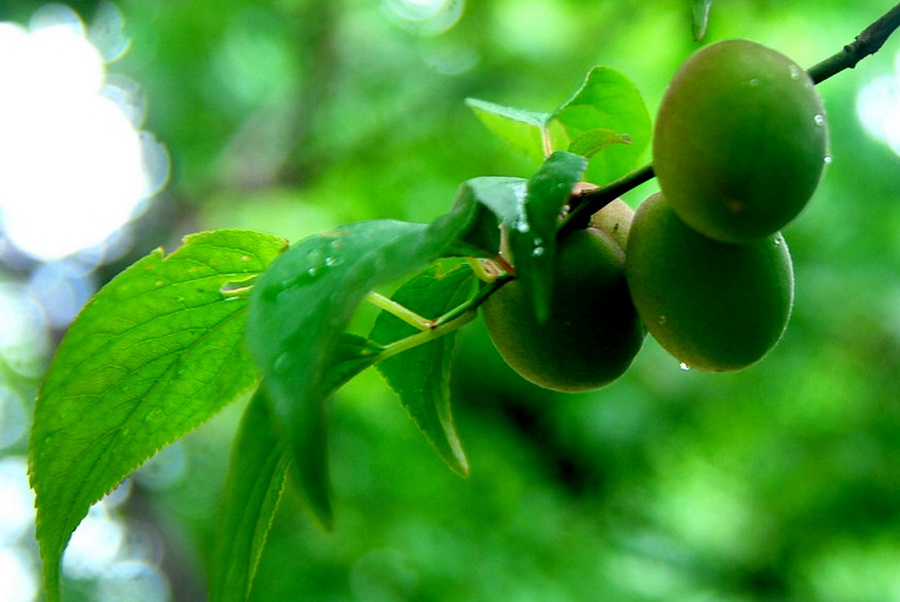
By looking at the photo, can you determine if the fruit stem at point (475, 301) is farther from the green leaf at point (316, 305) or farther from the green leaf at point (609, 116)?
the green leaf at point (609, 116)

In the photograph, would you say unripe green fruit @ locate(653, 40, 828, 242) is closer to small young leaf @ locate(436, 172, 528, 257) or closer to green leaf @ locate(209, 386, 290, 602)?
small young leaf @ locate(436, 172, 528, 257)

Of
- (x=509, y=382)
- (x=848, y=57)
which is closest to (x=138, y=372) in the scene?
(x=848, y=57)

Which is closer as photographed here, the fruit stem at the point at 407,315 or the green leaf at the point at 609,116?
the fruit stem at the point at 407,315

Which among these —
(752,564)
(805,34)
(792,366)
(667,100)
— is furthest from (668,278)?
(752,564)

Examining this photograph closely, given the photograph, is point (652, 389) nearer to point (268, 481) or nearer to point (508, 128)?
point (508, 128)

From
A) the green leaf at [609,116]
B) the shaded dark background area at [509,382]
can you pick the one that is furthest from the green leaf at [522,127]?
the shaded dark background area at [509,382]

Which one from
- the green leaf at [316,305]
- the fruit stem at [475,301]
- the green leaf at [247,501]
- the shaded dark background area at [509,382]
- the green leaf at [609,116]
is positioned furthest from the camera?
the shaded dark background area at [509,382]

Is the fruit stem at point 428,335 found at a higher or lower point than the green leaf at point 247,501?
higher
